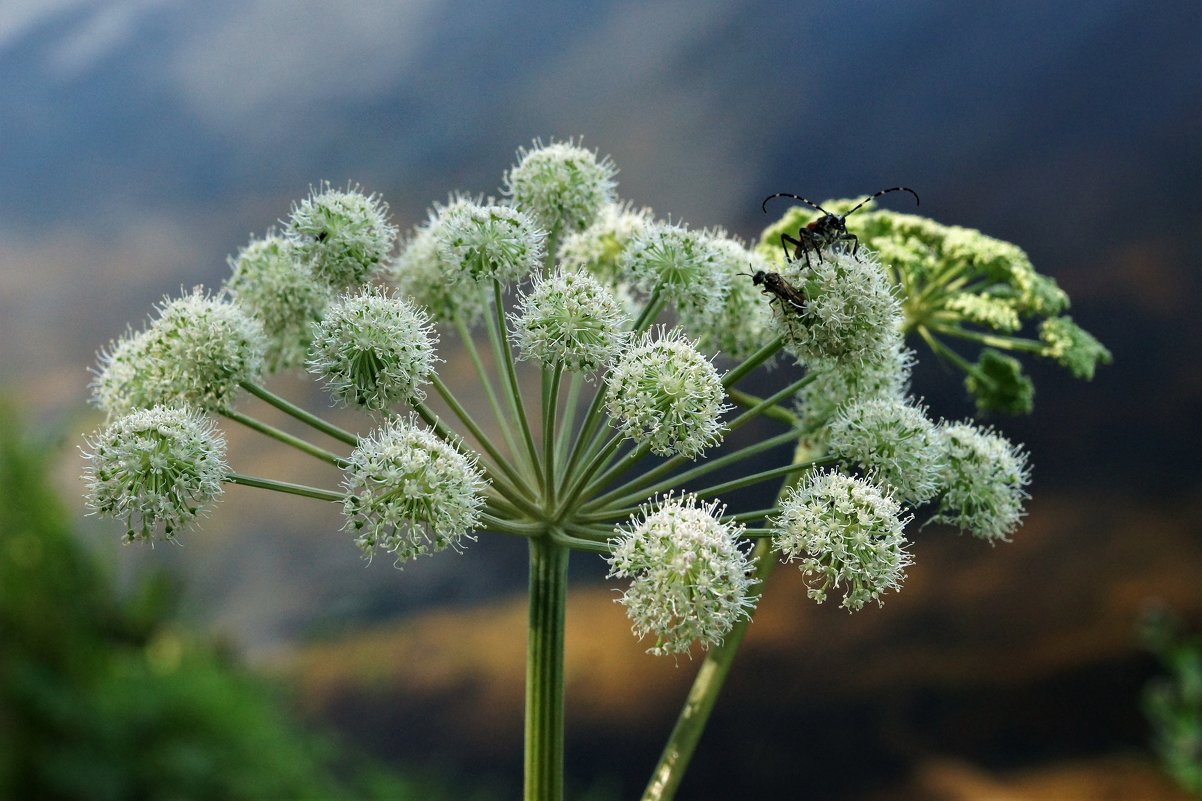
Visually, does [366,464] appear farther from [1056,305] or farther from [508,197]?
[1056,305]

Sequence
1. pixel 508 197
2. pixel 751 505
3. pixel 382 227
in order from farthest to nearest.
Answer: pixel 751 505 < pixel 508 197 < pixel 382 227

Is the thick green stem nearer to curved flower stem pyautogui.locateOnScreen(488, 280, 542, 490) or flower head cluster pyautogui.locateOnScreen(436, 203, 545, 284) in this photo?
curved flower stem pyautogui.locateOnScreen(488, 280, 542, 490)

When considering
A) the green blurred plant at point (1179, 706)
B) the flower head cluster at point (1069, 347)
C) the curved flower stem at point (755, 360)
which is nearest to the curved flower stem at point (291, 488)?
the curved flower stem at point (755, 360)

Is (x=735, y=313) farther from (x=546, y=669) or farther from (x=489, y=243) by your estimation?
(x=546, y=669)

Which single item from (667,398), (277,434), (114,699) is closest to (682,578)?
(667,398)

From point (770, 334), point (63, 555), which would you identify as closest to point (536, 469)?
point (770, 334)

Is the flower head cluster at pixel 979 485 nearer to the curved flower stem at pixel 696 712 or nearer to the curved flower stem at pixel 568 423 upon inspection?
the curved flower stem at pixel 696 712
